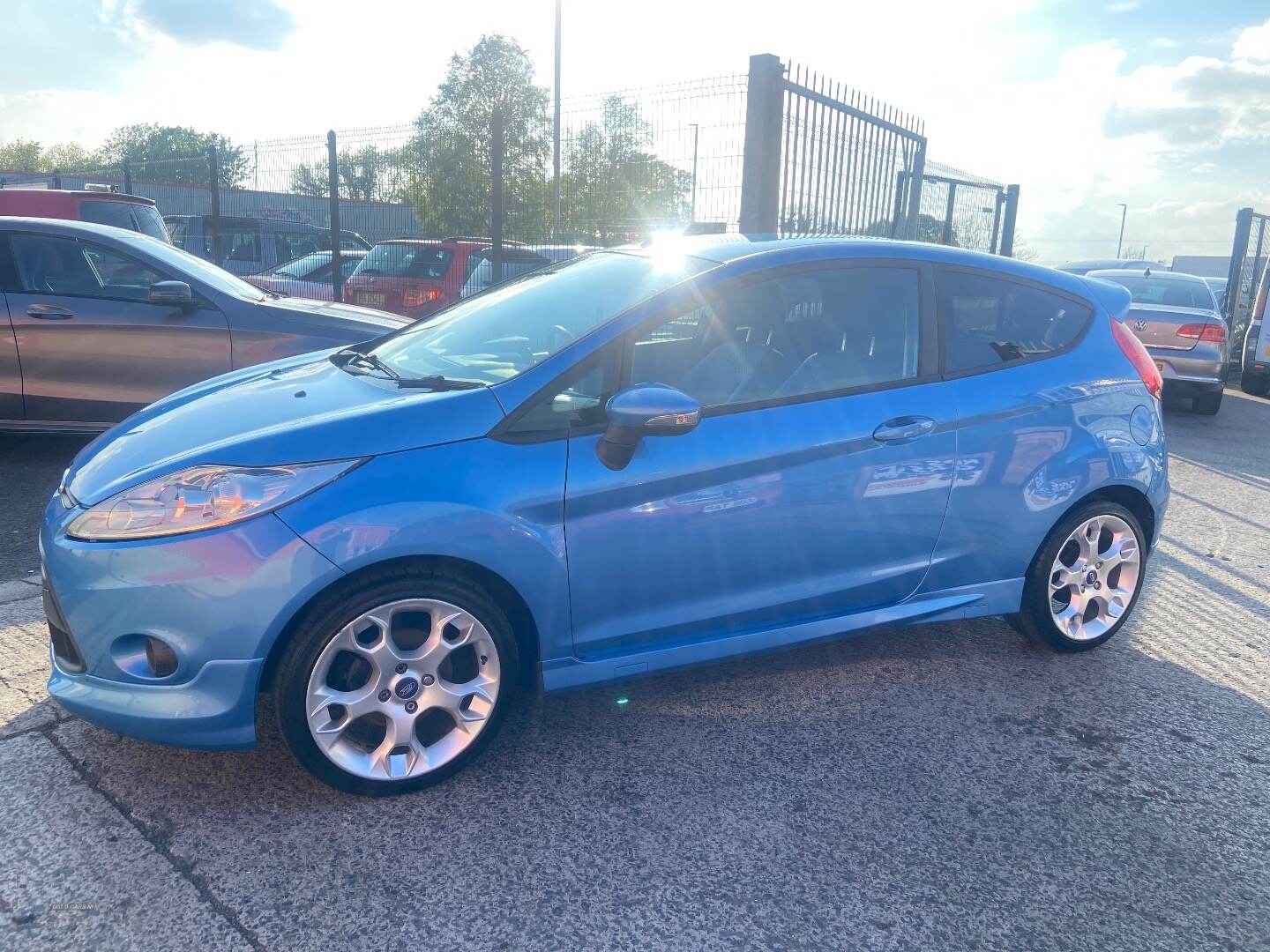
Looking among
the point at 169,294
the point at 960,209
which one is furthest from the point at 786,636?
the point at 960,209

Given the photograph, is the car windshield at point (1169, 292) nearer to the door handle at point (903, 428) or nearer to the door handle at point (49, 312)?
the door handle at point (903, 428)

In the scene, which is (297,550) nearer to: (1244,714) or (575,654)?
(575,654)

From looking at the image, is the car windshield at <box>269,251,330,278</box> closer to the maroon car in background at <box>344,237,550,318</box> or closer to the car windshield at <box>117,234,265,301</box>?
the maroon car in background at <box>344,237,550,318</box>

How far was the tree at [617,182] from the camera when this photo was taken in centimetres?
916

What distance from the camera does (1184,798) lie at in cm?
296

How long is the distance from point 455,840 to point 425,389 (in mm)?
1329

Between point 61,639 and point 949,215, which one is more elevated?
point 949,215

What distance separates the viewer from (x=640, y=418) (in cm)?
278

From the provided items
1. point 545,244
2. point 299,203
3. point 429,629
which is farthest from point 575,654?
point 299,203

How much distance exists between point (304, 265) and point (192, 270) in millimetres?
6493

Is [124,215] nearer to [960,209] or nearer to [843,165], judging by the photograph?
[843,165]

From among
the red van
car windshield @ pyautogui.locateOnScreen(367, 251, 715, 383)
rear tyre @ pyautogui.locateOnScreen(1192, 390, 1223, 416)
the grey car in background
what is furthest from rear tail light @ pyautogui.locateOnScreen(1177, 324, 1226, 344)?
the red van

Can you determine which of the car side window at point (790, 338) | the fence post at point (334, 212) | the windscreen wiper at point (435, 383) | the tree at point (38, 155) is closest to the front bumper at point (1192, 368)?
the car side window at point (790, 338)

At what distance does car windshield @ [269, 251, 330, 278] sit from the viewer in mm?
12328
